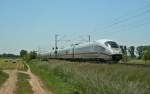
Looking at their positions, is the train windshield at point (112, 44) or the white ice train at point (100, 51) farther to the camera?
the train windshield at point (112, 44)

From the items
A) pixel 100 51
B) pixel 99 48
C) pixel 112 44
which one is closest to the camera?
pixel 112 44

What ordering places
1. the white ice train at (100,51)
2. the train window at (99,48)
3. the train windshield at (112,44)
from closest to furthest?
the white ice train at (100,51), the train windshield at (112,44), the train window at (99,48)

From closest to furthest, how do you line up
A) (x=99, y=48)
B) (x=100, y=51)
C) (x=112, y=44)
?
(x=112, y=44) < (x=100, y=51) < (x=99, y=48)

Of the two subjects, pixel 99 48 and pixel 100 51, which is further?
pixel 99 48

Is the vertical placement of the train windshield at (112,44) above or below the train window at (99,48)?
above

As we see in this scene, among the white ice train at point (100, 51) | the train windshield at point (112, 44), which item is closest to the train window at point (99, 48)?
the white ice train at point (100, 51)

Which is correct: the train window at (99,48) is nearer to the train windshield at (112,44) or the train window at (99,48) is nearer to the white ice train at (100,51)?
the white ice train at (100,51)

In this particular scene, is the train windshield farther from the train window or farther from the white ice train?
the train window

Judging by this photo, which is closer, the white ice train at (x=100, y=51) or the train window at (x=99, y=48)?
the white ice train at (x=100, y=51)

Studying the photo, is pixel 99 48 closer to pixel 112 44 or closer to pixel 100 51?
pixel 100 51

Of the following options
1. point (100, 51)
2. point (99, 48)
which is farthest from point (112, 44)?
point (99, 48)

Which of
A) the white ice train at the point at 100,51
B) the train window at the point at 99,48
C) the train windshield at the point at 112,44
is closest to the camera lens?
the white ice train at the point at 100,51

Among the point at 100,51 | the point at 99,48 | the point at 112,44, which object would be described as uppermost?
the point at 112,44

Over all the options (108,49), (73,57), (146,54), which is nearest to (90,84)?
(108,49)
